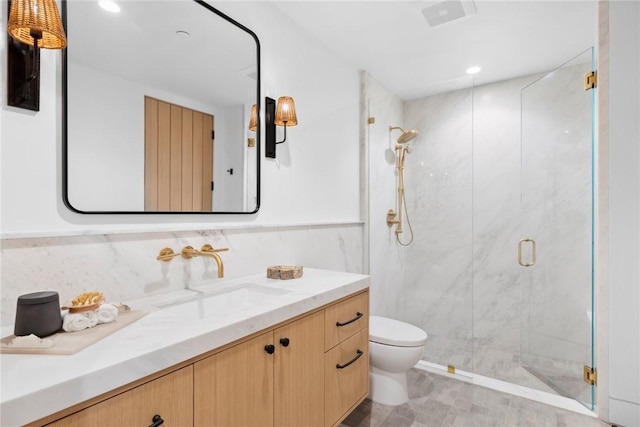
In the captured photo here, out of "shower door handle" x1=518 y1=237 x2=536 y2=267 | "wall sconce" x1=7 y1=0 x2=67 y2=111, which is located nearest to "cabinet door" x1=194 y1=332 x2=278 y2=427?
"wall sconce" x1=7 y1=0 x2=67 y2=111

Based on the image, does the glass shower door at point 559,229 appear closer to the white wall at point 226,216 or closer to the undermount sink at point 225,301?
the white wall at point 226,216

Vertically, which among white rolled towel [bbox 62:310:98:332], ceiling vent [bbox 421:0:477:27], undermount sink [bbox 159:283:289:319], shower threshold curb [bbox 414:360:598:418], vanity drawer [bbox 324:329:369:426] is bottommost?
shower threshold curb [bbox 414:360:598:418]

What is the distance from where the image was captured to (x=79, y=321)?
934 mm

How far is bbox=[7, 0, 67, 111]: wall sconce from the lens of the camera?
0.97 meters

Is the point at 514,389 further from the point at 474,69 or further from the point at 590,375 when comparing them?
the point at 474,69

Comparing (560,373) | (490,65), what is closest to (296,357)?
(560,373)

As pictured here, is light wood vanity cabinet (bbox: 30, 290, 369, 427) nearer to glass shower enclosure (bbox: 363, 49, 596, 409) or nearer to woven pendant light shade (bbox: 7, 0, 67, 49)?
woven pendant light shade (bbox: 7, 0, 67, 49)

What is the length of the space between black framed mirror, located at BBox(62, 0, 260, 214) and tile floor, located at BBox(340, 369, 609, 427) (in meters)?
1.48

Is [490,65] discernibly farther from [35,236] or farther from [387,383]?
[35,236]

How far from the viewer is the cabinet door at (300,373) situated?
1.23 metres

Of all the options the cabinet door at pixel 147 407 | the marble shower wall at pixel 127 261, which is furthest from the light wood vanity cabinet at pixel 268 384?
the marble shower wall at pixel 127 261

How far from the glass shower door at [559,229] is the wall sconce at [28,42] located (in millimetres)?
2765

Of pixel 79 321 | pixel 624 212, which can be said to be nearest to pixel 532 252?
pixel 624 212

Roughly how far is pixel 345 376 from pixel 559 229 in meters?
1.91
